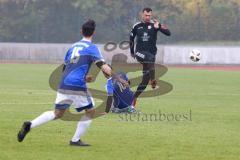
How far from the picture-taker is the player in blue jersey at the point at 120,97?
15852 mm

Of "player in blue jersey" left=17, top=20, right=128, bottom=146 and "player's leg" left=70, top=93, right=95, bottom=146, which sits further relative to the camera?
"player's leg" left=70, top=93, right=95, bottom=146

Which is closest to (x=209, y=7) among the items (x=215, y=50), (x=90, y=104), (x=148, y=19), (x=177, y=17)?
(x=177, y=17)

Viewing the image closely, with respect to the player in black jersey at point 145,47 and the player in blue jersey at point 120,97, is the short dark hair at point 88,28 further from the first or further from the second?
the player in black jersey at point 145,47

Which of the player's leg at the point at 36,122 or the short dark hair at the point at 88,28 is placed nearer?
the player's leg at the point at 36,122

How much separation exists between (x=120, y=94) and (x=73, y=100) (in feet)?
18.3

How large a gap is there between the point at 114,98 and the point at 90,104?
5.30 m

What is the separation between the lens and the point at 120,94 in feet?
52.9

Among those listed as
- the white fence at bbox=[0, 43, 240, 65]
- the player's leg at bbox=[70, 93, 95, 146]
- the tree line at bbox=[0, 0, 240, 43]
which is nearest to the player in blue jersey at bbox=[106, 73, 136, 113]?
the player's leg at bbox=[70, 93, 95, 146]

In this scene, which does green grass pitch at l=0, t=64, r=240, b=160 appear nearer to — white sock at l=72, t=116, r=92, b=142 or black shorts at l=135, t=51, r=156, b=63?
white sock at l=72, t=116, r=92, b=142

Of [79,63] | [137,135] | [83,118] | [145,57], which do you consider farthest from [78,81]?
[145,57]

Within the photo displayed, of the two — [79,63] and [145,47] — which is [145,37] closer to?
[145,47]

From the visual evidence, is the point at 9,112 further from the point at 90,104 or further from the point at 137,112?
the point at 90,104

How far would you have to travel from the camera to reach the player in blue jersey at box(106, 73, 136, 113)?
15.9 metres

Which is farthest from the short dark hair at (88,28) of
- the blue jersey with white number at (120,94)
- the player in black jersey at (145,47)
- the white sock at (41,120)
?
the player in black jersey at (145,47)
